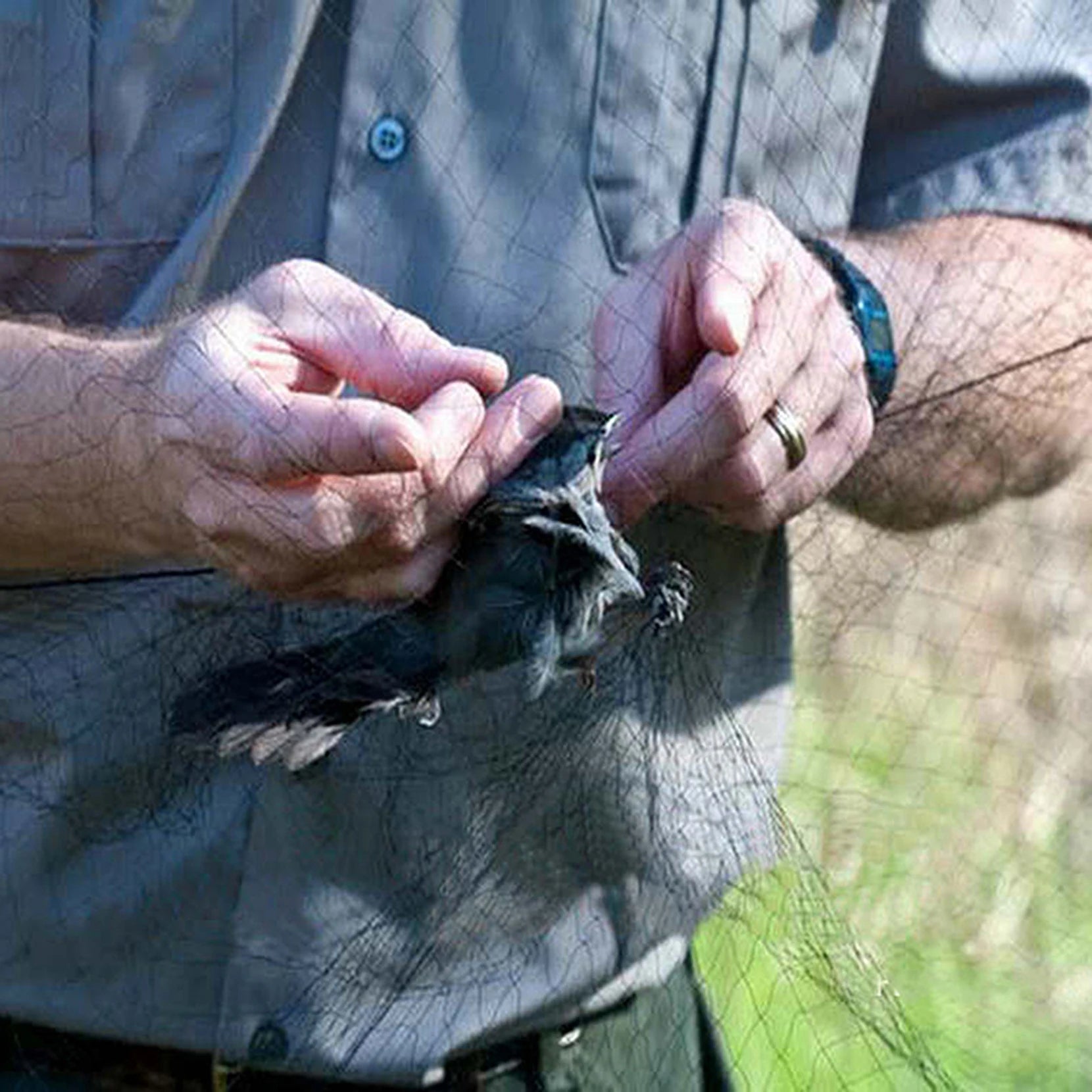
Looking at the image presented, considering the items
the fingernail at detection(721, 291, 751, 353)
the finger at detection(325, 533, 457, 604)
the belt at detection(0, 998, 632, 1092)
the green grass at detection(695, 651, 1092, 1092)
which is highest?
the fingernail at detection(721, 291, 751, 353)

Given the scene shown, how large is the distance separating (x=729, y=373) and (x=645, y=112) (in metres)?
0.34

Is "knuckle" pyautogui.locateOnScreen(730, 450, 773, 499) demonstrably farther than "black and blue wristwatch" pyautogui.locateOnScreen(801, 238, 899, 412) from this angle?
No

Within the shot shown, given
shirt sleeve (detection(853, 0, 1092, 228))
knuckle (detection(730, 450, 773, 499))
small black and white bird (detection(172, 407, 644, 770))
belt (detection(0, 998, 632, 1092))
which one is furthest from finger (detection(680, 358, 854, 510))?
belt (detection(0, 998, 632, 1092))

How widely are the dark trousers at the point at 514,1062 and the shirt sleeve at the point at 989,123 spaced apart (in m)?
0.57

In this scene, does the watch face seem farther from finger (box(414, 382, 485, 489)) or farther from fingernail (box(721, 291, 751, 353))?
finger (box(414, 382, 485, 489))

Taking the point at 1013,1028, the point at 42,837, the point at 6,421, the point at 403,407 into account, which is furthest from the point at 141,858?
the point at 1013,1028

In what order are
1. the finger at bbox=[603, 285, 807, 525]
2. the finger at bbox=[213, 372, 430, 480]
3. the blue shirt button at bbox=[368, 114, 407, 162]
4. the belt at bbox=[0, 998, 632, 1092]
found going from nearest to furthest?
the finger at bbox=[213, 372, 430, 480]
the finger at bbox=[603, 285, 807, 525]
the blue shirt button at bbox=[368, 114, 407, 162]
the belt at bbox=[0, 998, 632, 1092]

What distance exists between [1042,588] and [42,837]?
26.8 inches

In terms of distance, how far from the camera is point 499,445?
5.64 ft

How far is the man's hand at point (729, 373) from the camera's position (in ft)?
5.94

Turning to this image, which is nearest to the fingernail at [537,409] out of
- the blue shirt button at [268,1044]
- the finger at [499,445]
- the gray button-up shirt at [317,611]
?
the finger at [499,445]

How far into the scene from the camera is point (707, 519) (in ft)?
6.47

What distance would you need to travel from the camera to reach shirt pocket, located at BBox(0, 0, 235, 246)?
2062 millimetres

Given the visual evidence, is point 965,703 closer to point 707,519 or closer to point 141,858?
point 707,519
